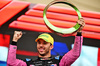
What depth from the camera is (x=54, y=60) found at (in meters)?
1.67

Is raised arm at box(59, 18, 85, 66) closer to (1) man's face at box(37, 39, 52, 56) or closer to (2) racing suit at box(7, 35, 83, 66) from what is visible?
(2) racing suit at box(7, 35, 83, 66)

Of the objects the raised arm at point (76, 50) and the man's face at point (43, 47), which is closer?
the raised arm at point (76, 50)

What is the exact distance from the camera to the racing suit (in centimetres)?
146

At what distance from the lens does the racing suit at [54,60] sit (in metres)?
1.46

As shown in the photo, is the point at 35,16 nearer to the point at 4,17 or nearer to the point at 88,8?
the point at 4,17

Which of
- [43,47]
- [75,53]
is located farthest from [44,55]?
[75,53]

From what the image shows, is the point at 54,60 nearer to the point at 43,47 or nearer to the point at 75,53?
the point at 43,47

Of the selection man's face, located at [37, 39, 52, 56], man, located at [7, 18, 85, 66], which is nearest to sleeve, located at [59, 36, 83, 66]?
man, located at [7, 18, 85, 66]

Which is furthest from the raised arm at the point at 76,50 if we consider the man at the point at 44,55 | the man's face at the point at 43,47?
the man's face at the point at 43,47

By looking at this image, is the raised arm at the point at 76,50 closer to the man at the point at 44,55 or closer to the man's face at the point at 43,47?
the man at the point at 44,55

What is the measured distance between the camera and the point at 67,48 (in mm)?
2170

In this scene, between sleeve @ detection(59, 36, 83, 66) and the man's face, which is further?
the man's face

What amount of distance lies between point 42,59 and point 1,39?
791mm

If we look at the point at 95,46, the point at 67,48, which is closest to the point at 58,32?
the point at 67,48
